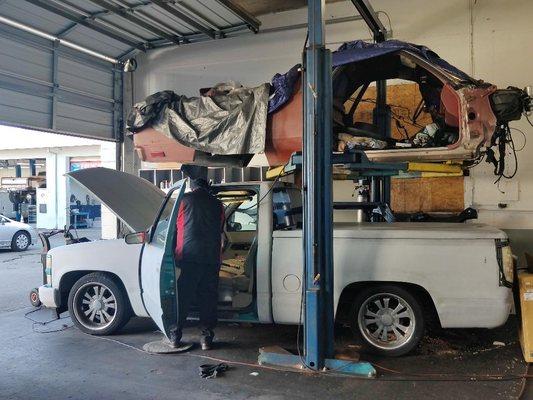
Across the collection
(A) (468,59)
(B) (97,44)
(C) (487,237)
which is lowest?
(C) (487,237)

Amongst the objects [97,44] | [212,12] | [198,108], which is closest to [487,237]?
[198,108]

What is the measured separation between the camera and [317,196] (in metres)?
4.16

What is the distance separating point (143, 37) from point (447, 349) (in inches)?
344

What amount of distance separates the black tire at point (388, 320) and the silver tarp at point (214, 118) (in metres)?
2.15

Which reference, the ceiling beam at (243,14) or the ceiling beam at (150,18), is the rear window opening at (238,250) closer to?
the ceiling beam at (243,14)

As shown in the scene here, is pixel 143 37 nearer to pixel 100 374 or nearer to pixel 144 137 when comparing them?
pixel 144 137

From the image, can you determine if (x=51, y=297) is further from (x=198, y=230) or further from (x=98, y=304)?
(x=198, y=230)

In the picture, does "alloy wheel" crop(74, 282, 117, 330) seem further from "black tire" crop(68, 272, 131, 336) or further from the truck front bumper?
the truck front bumper

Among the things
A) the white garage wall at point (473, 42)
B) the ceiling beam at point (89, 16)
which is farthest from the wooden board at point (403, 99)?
the ceiling beam at point (89, 16)

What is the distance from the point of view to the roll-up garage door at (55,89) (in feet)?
26.3

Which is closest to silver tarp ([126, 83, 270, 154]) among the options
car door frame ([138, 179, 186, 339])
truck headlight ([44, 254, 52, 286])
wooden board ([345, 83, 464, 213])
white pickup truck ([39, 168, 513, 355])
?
white pickup truck ([39, 168, 513, 355])

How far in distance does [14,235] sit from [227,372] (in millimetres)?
12402

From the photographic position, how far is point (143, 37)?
10.3 metres

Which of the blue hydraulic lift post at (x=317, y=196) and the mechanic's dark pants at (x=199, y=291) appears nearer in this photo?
the blue hydraulic lift post at (x=317, y=196)
